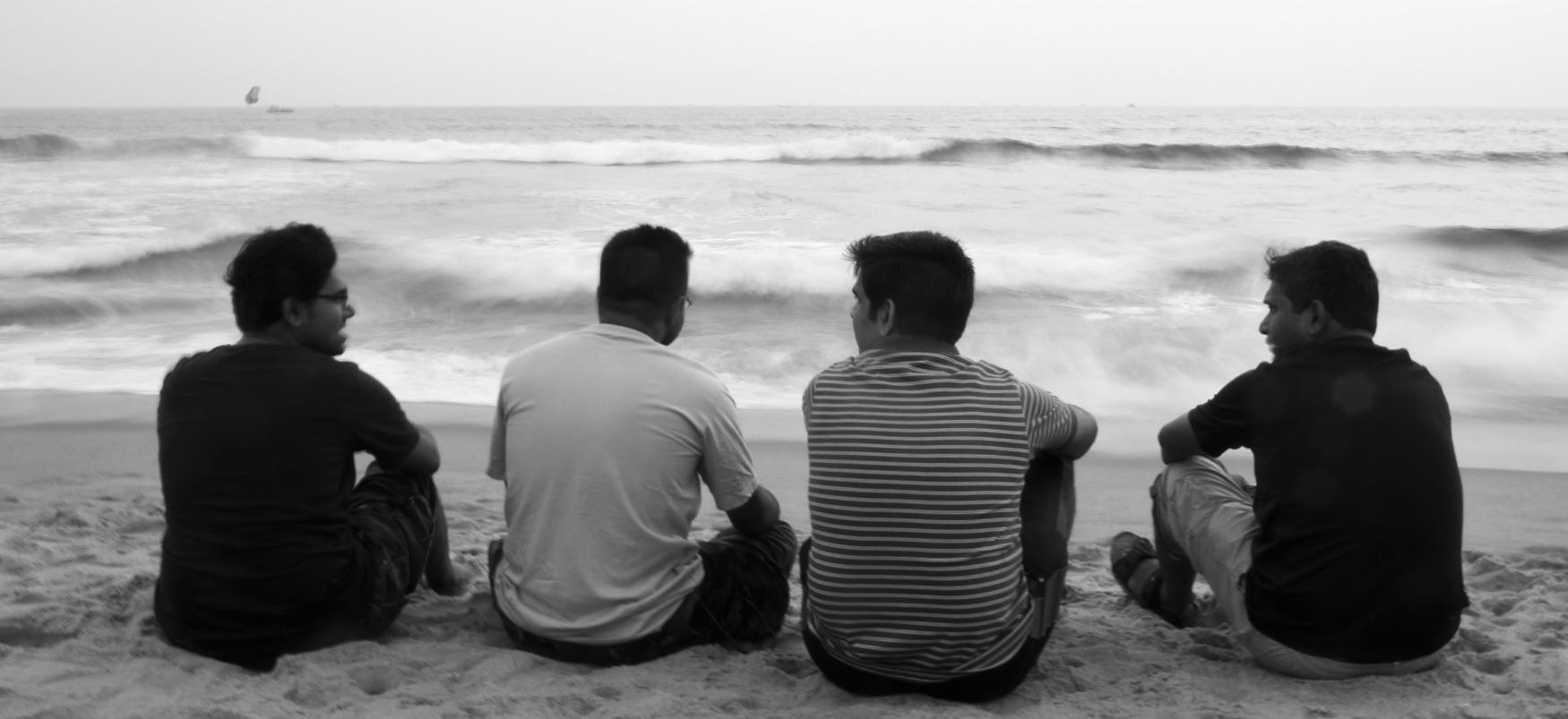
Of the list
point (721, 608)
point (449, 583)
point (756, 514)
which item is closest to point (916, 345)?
point (756, 514)

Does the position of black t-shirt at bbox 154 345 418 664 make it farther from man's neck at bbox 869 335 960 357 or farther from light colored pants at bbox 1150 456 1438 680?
light colored pants at bbox 1150 456 1438 680

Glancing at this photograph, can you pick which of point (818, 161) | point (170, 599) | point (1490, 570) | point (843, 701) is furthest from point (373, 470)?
point (818, 161)

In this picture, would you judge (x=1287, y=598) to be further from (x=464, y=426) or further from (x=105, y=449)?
(x=105, y=449)

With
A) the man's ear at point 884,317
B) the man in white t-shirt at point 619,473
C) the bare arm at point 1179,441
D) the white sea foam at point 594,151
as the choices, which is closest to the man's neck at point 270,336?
the man in white t-shirt at point 619,473

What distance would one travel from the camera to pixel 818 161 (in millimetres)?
25391

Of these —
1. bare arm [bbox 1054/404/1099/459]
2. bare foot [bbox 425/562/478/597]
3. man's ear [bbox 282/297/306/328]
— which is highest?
man's ear [bbox 282/297/306/328]

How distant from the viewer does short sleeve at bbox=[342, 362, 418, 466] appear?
2951 millimetres

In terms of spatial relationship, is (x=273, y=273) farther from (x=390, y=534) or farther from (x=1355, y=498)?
(x=1355, y=498)

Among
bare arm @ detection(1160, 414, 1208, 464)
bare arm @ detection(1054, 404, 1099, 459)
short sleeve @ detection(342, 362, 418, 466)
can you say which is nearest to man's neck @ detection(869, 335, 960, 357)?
bare arm @ detection(1054, 404, 1099, 459)

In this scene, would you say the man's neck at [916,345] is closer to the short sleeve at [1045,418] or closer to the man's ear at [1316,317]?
the short sleeve at [1045,418]

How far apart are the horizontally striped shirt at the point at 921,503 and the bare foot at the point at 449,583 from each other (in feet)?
4.53

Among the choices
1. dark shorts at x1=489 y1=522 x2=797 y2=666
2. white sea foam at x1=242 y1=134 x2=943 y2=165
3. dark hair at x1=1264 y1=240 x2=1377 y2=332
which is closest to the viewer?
dark hair at x1=1264 y1=240 x2=1377 y2=332

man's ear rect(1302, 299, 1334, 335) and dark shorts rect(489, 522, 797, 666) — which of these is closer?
man's ear rect(1302, 299, 1334, 335)

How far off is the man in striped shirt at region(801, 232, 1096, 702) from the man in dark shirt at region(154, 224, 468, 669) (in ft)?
3.65
